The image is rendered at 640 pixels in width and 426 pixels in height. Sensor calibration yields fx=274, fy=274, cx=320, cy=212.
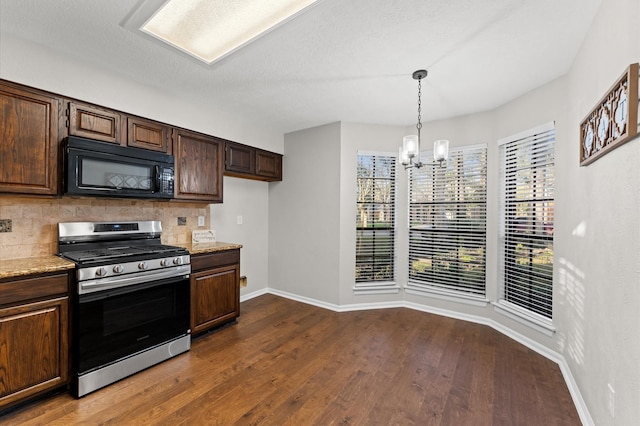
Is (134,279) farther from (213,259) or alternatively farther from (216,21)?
(216,21)

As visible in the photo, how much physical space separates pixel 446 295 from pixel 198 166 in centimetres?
349

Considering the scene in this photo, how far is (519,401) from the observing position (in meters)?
1.99

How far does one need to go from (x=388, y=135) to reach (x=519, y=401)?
3157 millimetres

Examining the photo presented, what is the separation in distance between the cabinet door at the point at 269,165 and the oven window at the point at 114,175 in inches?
58.6

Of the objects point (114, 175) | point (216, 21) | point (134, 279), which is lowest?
point (134, 279)

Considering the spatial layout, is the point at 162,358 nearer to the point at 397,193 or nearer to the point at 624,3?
the point at 397,193

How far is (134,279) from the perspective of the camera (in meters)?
2.27

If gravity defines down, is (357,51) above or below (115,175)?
above

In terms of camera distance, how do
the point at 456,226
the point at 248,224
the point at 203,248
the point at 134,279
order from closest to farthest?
the point at 134,279, the point at 203,248, the point at 456,226, the point at 248,224

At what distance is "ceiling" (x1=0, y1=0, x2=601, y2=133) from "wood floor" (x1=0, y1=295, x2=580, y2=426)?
2.62 metres

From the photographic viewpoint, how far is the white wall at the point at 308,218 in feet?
12.6

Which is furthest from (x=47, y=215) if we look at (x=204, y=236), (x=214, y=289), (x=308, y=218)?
(x=308, y=218)

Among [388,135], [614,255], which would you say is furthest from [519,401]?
[388,135]

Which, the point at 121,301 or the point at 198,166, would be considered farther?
the point at 198,166
